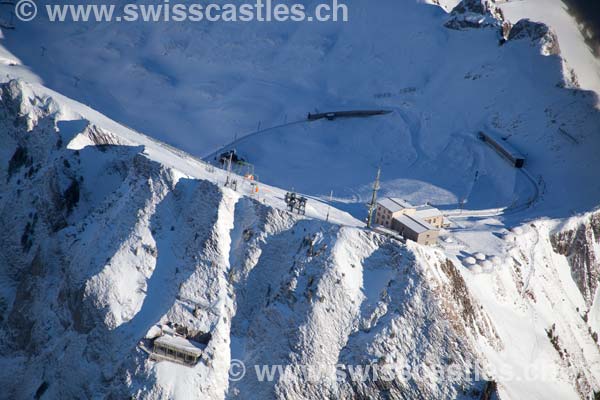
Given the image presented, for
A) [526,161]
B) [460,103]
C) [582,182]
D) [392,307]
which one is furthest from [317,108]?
[392,307]

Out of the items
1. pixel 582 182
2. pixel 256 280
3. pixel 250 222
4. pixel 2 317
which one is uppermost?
pixel 582 182

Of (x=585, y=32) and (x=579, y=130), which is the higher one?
(x=585, y=32)

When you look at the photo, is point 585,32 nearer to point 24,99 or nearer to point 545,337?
point 545,337

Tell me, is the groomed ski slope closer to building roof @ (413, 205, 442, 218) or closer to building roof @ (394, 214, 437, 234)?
building roof @ (413, 205, 442, 218)

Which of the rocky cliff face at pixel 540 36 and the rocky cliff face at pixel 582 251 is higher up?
the rocky cliff face at pixel 540 36

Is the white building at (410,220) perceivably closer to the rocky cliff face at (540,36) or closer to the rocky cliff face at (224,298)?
the rocky cliff face at (224,298)

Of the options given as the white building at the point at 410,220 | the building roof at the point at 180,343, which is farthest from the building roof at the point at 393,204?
the building roof at the point at 180,343

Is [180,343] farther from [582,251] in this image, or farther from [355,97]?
[355,97]

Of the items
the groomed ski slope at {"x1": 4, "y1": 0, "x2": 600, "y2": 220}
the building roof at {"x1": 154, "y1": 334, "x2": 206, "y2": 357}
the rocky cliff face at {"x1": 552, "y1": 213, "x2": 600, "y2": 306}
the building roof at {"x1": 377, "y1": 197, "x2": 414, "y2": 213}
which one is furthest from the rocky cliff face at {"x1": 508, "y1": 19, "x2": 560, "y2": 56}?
the building roof at {"x1": 154, "y1": 334, "x2": 206, "y2": 357}
